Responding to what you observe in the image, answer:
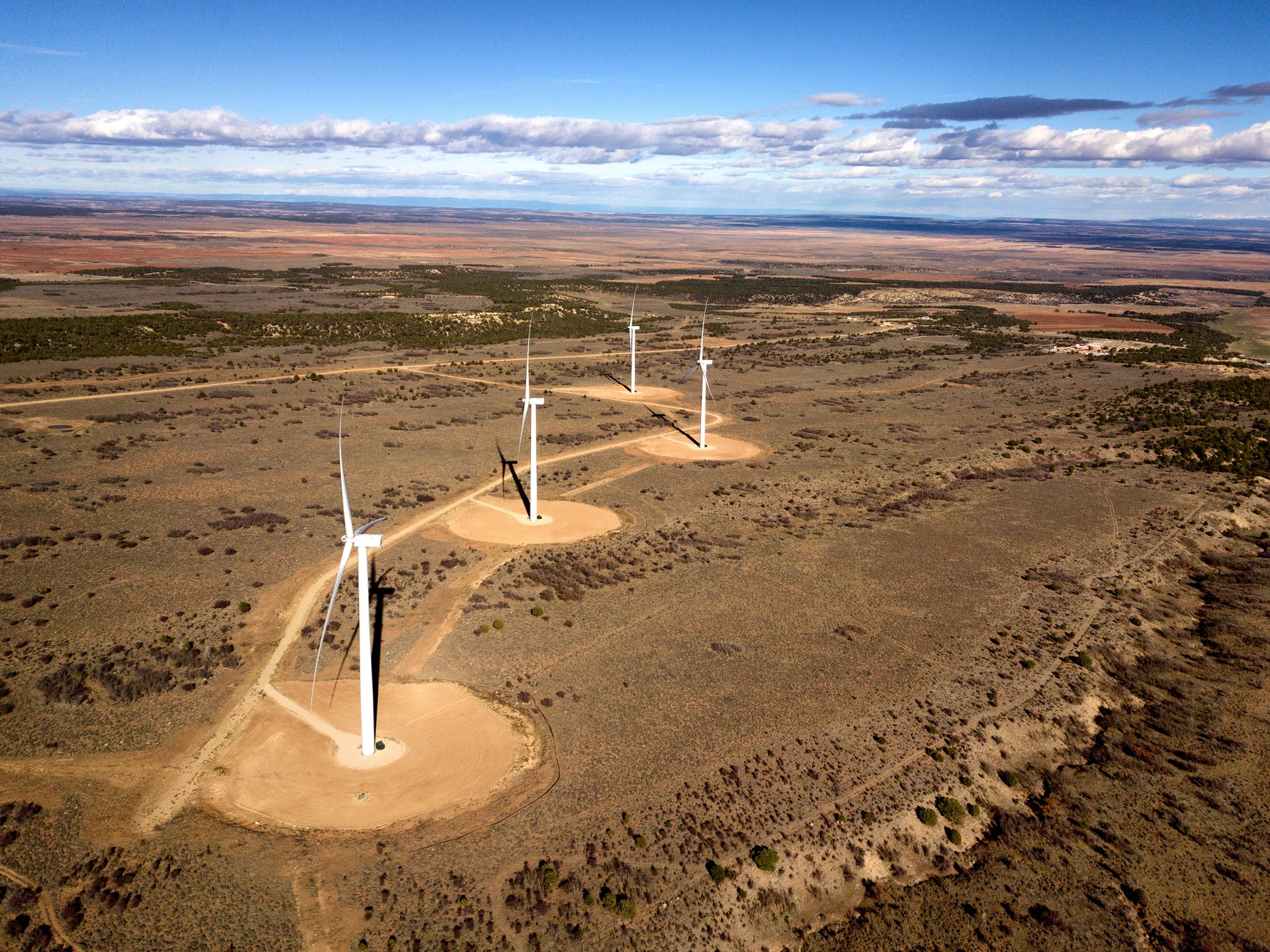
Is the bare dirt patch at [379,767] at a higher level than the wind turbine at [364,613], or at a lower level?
lower

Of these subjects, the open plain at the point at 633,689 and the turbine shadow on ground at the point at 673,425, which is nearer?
the open plain at the point at 633,689

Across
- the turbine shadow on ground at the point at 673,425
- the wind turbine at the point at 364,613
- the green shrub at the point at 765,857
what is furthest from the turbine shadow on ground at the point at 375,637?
the turbine shadow on ground at the point at 673,425

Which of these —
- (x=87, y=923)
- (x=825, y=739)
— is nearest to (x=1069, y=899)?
(x=825, y=739)

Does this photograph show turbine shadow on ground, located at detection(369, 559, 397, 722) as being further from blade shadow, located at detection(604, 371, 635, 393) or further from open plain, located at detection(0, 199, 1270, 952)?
blade shadow, located at detection(604, 371, 635, 393)

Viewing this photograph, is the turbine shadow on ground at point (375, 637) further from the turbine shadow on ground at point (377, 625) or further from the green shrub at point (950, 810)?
the green shrub at point (950, 810)

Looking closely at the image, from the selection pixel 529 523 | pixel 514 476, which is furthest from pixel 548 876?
pixel 514 476

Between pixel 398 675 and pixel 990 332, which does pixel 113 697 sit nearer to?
pixel 398 675
